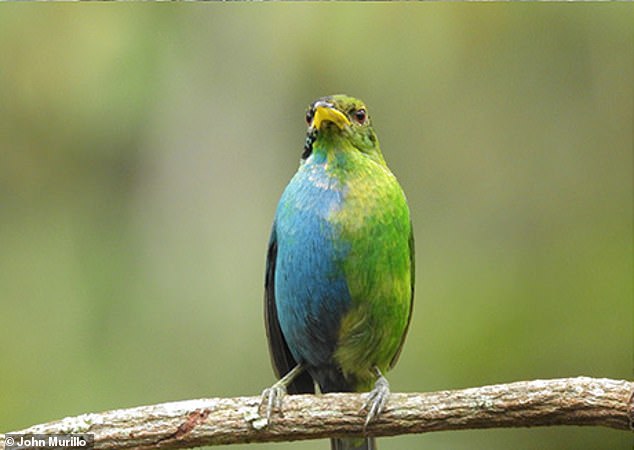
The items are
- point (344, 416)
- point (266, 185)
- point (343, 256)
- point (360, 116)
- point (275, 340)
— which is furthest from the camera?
point (266, 185)

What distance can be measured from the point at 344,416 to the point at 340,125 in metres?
0.89

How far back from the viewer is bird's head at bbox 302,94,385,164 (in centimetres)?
280

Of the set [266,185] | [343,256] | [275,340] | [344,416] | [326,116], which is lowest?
[344,416]

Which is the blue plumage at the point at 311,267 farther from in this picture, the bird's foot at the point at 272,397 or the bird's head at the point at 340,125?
the bird's foot at the point at 272,397

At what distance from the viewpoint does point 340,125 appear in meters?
2.85

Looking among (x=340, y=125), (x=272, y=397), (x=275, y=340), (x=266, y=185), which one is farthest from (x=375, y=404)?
(x=266, y=185)

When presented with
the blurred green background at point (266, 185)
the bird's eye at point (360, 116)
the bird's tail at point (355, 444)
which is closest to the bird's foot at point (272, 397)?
the bird's tail at point (355, 444)

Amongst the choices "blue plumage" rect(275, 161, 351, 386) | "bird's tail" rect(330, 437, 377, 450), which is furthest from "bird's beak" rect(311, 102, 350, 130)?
"bird's tail" rect(330, 437, 377, 450)

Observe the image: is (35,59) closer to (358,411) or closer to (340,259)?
(340,259)

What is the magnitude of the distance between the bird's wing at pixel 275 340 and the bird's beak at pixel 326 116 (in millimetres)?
450

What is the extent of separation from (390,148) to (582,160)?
889 millimetres

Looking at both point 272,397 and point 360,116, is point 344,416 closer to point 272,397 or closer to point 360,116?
point 272,397

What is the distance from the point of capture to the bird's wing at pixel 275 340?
3.04 meters

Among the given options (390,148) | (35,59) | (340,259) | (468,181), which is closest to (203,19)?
(35,59)
